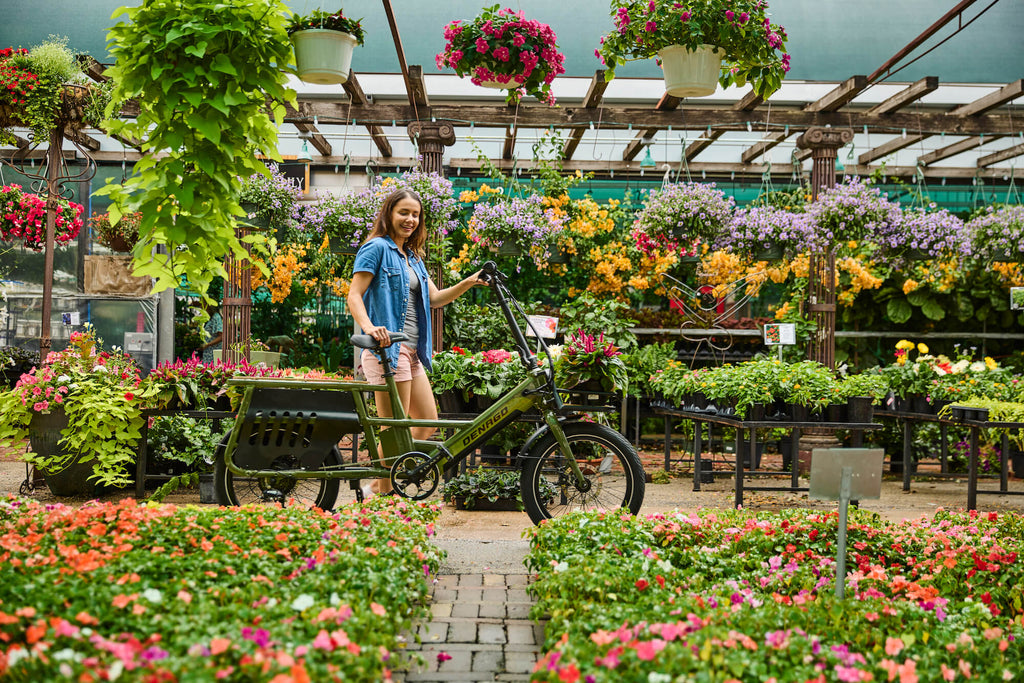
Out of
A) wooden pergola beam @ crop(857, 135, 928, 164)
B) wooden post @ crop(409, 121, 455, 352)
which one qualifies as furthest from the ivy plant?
wooden pergola beam @ crop(857, 135, 928, 164)

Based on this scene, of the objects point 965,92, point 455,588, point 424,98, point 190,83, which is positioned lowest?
point 455,588

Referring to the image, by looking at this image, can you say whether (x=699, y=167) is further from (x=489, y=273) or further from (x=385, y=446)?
(x=385, y=446)

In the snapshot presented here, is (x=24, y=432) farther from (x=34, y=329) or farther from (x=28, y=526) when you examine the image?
(x=34, y=329)

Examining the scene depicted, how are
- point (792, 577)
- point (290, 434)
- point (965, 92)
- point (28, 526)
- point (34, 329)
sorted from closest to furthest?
1. point (792, 577)
2. point (28, 526)
3. point (290, 434)
4. point (965, 92)
5. point (34, 329)

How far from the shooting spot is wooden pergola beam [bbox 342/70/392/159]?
735cm

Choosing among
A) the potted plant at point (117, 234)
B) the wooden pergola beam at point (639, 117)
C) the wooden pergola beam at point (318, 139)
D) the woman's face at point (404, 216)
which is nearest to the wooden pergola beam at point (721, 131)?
the wooden pergola beam at point (639, 117)

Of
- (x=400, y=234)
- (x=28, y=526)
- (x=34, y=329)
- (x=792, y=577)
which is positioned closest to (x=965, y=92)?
(x=400, y=234)

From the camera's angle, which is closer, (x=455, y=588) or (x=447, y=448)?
(x=455, y=588)

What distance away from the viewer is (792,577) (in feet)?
9.17

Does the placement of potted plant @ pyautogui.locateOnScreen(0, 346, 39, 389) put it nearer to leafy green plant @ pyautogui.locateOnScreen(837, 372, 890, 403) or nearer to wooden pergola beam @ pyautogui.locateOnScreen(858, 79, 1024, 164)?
leafy green plant @ pyautogui.locateOnScreen(837, 372, 890, 403)

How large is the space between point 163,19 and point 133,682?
7.12ft

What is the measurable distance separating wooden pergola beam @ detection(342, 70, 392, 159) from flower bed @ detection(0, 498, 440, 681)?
343cm

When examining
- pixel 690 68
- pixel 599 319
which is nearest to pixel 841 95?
pixel 599 319

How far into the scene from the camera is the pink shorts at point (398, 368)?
4031 millimetres
